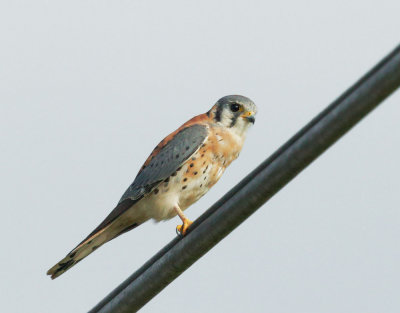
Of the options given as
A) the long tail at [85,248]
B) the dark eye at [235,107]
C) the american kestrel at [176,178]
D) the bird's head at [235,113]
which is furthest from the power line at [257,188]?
the dark eye at [235,107]

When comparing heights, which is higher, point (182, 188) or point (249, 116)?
point (249, 116)

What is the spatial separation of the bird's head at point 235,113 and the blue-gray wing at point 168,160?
273mm

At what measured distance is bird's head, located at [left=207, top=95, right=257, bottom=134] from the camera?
7.68 meters

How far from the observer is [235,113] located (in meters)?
7.77

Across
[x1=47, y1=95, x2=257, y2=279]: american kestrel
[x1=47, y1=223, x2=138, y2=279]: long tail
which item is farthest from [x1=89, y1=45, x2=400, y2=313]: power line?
[x1=47, y1=95, x2=257, y2=279]: american kestrel

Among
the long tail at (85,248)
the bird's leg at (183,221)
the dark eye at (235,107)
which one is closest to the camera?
the long tail at (85,248)

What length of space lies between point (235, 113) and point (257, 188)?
4067mm

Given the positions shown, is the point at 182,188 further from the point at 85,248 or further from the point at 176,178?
the point at 85,248

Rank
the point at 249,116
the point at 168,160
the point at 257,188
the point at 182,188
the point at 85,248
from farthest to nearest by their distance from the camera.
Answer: the point at 249,116
the point at 168,160
the point at 182,188
the point at 85,248
the point at 257,188

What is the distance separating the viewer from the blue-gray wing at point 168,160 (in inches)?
283

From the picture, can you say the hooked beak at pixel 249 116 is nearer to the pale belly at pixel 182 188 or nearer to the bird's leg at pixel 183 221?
the pale belly at pixel 182 188

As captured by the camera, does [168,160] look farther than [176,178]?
Yes

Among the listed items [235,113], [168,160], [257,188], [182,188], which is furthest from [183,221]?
[257,188]

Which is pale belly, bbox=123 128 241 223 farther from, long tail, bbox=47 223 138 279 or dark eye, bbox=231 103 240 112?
dark eye, bbox=231 103 240 112
